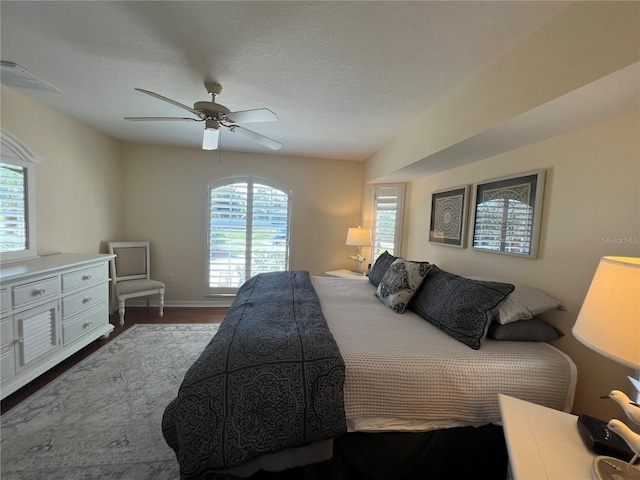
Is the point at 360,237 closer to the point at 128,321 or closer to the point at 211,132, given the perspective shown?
the point at 211,132

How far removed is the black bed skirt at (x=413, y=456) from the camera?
4.13ft

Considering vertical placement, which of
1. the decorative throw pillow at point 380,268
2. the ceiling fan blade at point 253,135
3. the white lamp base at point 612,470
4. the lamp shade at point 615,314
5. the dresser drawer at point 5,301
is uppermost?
the ceiling fan blade at point 253,135

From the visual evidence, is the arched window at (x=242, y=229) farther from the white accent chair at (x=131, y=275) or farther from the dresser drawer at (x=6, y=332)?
the dresser drawer at (x=6, y=332)

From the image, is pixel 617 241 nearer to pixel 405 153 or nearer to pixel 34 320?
pixel 405 153

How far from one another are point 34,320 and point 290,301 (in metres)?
2.01

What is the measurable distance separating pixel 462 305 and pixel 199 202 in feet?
12.4

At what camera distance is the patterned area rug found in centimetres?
144

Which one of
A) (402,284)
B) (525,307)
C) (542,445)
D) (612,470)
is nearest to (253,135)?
(402,284)

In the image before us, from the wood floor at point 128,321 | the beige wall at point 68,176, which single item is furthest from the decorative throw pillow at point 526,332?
the beige wall at point 68,176

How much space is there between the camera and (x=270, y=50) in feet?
5.20

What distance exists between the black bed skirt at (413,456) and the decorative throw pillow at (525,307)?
60cm

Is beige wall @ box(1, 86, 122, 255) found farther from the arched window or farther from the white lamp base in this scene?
the white lamp base

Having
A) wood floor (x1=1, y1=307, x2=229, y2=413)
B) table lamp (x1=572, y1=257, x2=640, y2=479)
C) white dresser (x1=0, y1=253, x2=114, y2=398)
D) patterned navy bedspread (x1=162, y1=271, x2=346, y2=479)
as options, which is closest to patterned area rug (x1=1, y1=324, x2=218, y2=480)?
wood floor (x1=1, y1=307, x2=229, y2=413)

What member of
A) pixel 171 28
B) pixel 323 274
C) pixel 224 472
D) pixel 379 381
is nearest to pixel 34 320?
pixel 224 472
